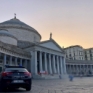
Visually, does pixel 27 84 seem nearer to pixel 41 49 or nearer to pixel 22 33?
pixel 41 49

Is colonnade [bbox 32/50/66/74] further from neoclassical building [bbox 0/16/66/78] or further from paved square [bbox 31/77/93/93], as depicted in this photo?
paved square [bbox 31/77/93/93]

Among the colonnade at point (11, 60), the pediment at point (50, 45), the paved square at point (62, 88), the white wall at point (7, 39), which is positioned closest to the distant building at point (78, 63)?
the pediment at point (50, 45)

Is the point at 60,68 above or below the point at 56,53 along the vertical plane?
below

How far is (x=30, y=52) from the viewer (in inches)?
1796

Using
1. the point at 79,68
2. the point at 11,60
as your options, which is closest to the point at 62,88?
the point at 11,60

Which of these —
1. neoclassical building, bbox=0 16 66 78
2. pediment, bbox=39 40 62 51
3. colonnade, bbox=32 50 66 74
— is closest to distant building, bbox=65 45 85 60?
neoclassical building, bbox=0 16 66 78

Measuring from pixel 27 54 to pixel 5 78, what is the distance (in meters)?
34.7

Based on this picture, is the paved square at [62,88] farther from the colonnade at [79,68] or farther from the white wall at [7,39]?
the colonnade at [79,68]

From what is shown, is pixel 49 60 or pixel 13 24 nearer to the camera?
pixel 49 60

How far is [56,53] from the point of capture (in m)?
56.4

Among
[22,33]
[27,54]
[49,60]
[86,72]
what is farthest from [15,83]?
[86,72]

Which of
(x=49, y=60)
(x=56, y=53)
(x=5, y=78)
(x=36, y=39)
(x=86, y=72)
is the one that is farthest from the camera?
(x=86, y=72)

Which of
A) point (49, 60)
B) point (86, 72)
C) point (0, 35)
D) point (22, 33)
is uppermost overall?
point (22, 33)

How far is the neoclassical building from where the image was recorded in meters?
37.3
